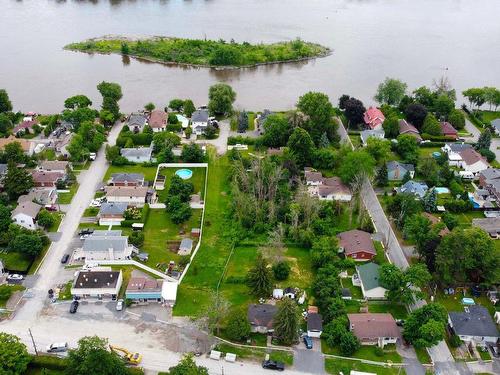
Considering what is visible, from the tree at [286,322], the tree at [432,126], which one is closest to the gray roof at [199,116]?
the tree at [432,126]

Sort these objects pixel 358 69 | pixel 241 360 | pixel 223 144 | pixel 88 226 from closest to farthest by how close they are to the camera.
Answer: pixel 241 360, pixel 88 226, pixel 223 144, pixel 358 69

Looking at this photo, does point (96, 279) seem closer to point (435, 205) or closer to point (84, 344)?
point (84, 344)

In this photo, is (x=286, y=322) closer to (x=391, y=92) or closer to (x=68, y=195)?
(x=68, y=195)

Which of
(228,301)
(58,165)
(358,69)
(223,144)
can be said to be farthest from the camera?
(358,69)

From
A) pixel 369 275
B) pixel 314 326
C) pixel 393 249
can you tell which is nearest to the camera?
pixel 314 326

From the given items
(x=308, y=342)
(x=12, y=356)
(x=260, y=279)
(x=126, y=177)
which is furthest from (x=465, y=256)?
(x=126, y=177)

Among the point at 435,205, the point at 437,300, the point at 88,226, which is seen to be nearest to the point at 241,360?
the point at 437,300
